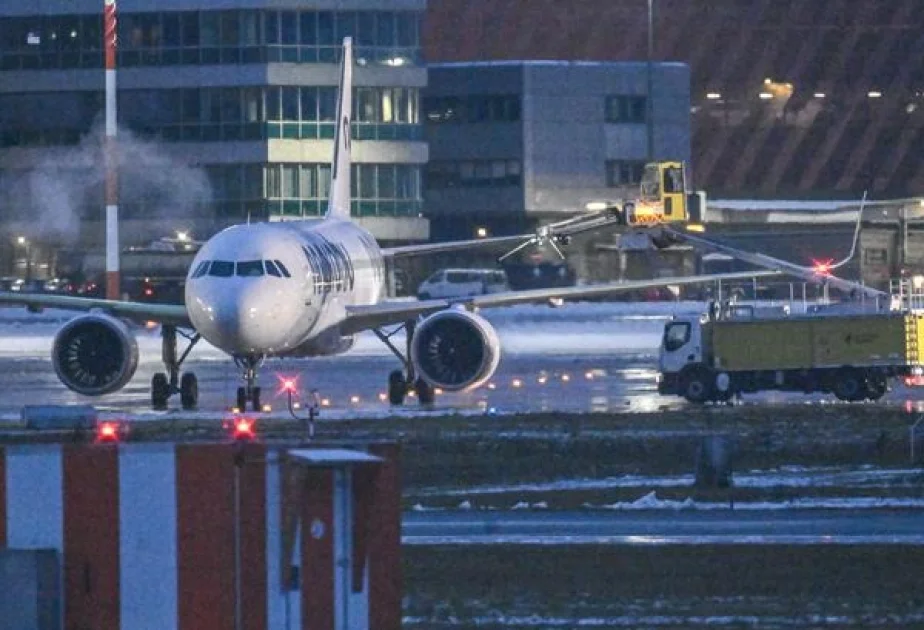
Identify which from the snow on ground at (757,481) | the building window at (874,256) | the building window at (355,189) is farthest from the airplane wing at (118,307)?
the building window at (355,189)

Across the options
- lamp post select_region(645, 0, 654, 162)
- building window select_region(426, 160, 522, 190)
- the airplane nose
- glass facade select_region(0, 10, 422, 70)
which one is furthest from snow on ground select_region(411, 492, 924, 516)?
building window select_region(426, 160, 522, 190)

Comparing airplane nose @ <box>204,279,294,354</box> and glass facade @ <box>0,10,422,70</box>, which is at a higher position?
glass facade @ <box>0,10,422,70</box>

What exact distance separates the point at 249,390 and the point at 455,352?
13.0 feet

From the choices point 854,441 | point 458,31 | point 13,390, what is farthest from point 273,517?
point 458,31

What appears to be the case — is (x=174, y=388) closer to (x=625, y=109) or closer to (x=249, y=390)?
(x=249, y=390)

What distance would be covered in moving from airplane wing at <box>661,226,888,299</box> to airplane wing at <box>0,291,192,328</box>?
42.1 feet

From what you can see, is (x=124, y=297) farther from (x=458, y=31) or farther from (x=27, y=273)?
(x=458, y=31)

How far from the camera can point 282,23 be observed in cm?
8925

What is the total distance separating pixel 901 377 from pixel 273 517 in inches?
1190

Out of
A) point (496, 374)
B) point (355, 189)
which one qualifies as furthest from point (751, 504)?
point (355, 189)

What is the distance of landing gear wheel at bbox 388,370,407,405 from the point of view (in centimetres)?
4056

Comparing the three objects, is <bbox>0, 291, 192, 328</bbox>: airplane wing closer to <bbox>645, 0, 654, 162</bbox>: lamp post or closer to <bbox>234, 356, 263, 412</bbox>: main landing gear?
<bbox>234, 356, 263, 412</bbox>: main landing gear

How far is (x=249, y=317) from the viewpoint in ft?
122

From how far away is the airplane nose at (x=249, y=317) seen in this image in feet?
122
